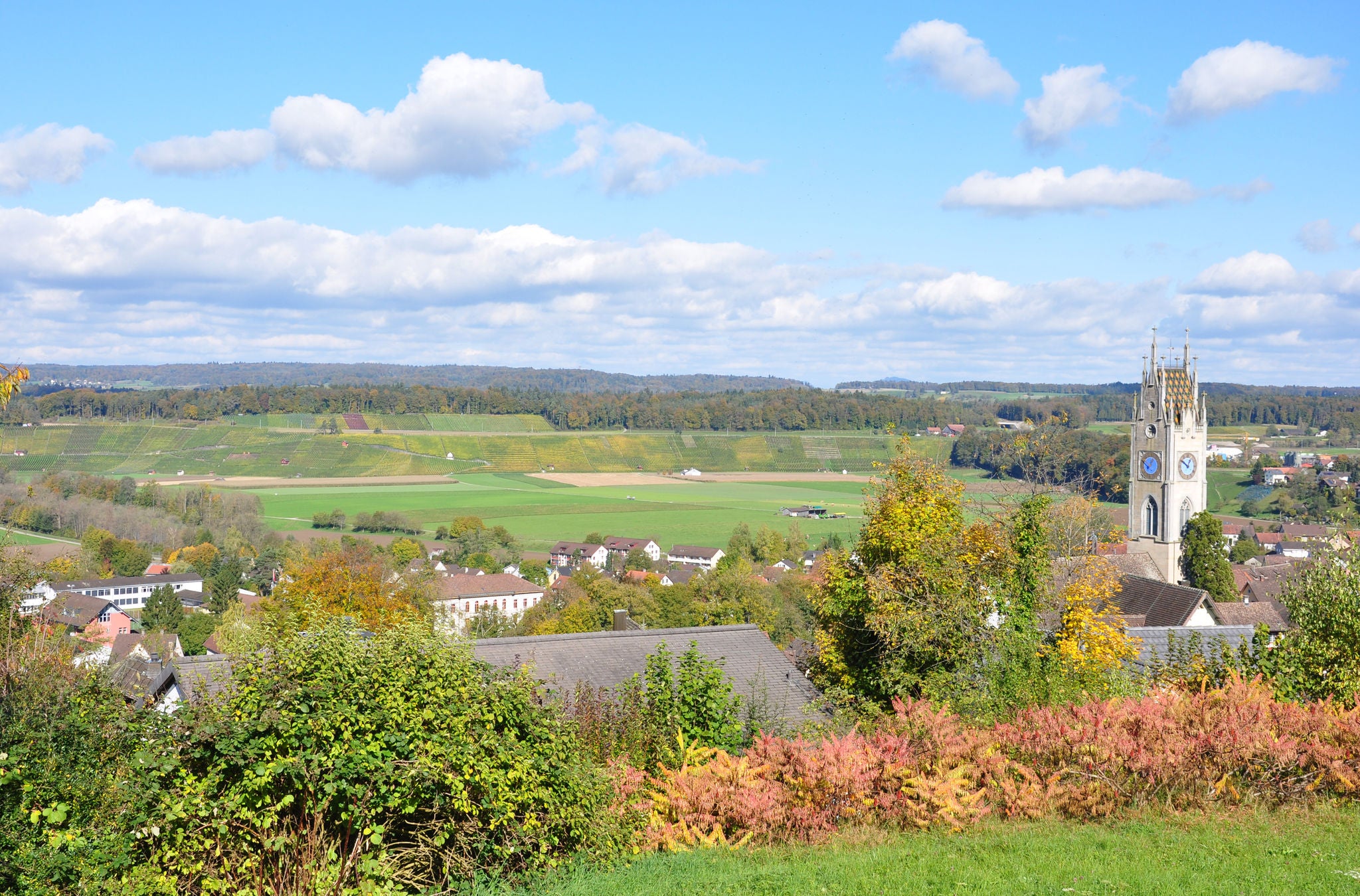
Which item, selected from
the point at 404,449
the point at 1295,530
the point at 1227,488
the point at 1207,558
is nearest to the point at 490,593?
the point at 1207,558

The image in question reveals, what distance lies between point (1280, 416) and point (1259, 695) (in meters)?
186

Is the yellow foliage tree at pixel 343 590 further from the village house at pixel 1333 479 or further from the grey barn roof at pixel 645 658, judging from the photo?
the village house at pixel 1333 479

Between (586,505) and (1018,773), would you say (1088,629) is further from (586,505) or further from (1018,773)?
(586,505)

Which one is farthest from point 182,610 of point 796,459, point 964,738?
point 796,459

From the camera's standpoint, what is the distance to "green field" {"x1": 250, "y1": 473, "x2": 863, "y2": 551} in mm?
96125

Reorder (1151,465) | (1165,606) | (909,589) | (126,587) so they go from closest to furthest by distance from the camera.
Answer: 1. (909,589)
2. (1165,606)
3. (1151,465)
4. (126,587)

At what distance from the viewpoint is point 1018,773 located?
948cm

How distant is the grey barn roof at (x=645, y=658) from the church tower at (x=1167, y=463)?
128 ft

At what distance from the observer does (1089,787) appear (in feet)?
30.0

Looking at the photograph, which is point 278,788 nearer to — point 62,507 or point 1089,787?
point 1089,787

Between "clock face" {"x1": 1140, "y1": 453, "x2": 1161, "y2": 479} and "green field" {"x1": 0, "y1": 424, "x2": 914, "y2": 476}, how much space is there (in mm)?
69277

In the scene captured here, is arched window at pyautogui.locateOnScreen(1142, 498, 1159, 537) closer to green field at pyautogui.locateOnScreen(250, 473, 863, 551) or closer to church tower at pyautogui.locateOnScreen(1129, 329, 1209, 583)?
church tower at pyautogui.locateOnScreen(1129, 329, 1209, 583)

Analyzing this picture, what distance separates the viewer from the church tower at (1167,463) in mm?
51000

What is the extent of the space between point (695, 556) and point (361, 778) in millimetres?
76889
